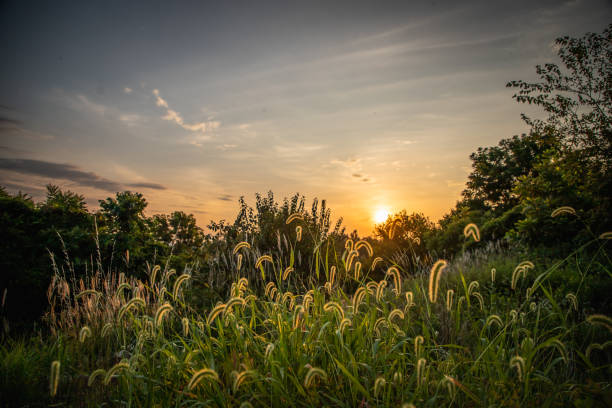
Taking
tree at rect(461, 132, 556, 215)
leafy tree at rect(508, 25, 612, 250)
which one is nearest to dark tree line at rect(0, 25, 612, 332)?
leafy tree at rect(508, 25, 612, 250)

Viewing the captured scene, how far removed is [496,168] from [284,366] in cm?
1937

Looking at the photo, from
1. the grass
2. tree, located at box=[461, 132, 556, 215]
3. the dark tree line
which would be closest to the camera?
the grass

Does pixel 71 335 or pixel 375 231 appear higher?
pixel 375 231

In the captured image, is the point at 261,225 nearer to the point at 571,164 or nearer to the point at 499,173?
the point at 571,164

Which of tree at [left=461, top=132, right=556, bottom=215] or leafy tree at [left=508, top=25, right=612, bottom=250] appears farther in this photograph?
tree at [left=461, top=132, right=556, bottom=215]

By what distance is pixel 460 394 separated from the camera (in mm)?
2281

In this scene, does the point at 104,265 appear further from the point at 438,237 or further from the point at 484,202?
the point at 484,202

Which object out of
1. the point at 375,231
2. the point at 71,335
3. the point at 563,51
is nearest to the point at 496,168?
the point at 375,231

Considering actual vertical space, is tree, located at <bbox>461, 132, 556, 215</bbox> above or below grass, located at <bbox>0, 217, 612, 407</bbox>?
above

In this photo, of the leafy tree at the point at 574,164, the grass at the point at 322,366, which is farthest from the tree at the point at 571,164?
the grass at the point at 322,366

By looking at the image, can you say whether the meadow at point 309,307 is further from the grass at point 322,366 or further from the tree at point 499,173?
the tree at point 499,173

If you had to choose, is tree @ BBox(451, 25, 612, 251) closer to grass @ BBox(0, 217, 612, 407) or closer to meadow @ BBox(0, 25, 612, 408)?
meadow @ BBox(0, 25, 612, 408)

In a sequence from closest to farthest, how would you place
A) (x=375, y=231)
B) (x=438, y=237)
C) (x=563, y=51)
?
(x=563, y=51), (x=438, y=237), (x=375, y=231)

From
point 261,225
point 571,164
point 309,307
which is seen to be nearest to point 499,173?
point 571,164
